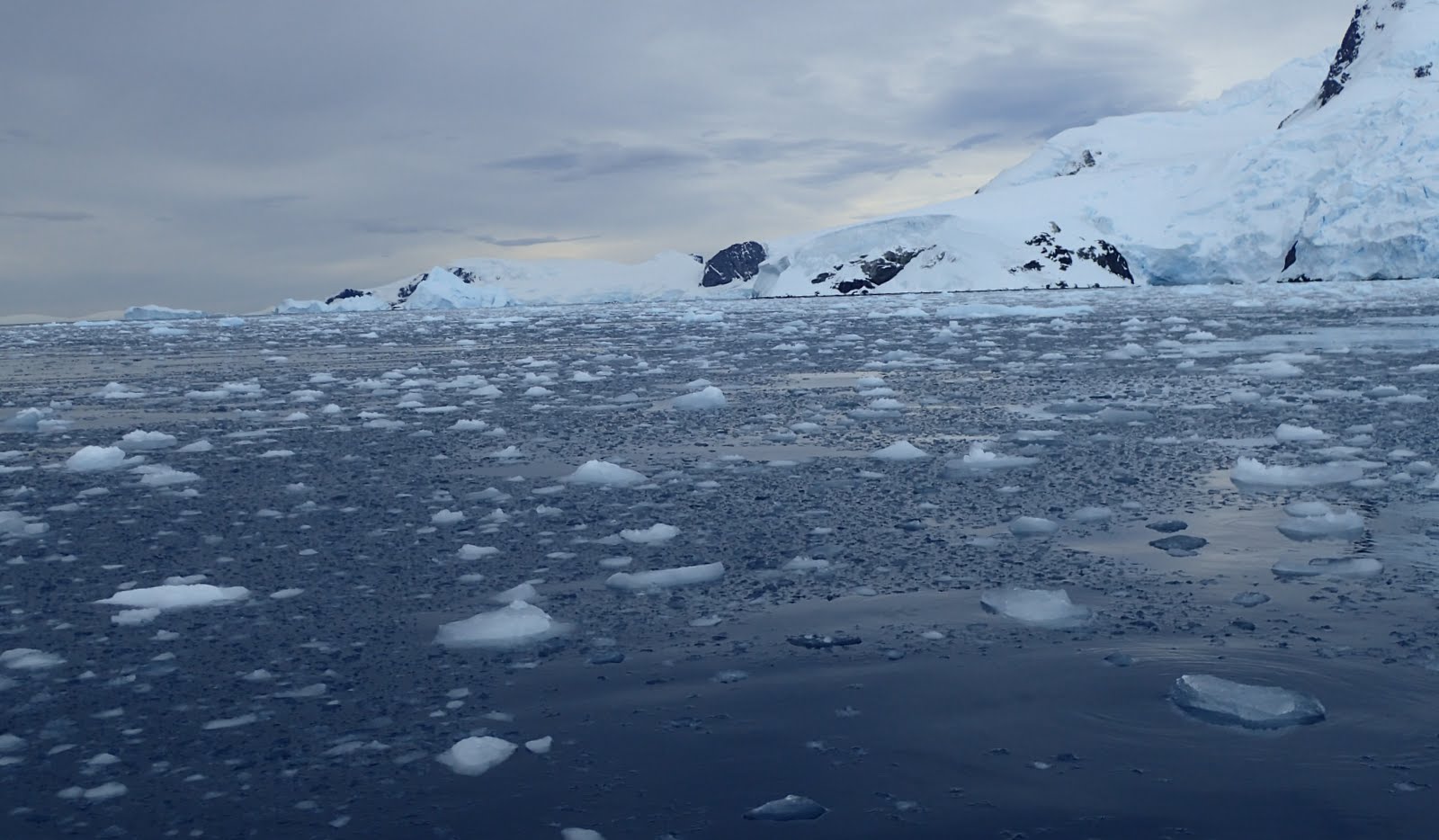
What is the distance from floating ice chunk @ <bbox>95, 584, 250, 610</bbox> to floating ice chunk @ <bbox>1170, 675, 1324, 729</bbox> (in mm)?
3213

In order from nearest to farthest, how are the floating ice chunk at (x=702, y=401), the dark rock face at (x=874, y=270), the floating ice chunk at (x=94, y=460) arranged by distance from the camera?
1. the floating ice chunk at (x=94, y=460)
2. the floating ice chunk at (x=702, y=401)
3. the dark rock face at (x=874, y=270)

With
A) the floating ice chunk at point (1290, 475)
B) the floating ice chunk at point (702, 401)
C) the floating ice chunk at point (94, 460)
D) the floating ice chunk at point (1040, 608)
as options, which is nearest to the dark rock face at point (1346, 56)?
the floating ice chunk at point (702, 401)

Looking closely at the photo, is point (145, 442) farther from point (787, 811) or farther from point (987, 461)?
point (787, 811)

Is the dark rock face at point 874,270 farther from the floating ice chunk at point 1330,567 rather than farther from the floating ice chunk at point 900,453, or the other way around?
the floating ice chunk at point 1330,567

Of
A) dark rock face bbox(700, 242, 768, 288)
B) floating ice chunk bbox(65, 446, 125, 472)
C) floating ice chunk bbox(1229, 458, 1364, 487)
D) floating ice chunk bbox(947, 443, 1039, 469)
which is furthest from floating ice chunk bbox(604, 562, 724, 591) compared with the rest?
dark rock face bbox(700, 242, 768, 288)

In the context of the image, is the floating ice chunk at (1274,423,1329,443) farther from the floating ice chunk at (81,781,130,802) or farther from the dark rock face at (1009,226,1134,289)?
the dark rock face at (1009,226,1134,289)

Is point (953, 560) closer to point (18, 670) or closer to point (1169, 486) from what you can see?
point (1169, 486)

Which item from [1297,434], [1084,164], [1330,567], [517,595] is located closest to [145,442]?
[517,595]

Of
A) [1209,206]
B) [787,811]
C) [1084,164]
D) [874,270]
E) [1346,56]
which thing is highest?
[1346,56]

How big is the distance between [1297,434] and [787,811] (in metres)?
5.72

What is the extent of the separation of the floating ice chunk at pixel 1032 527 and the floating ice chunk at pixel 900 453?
5.77ft

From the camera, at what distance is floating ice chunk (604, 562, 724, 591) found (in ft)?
13.9

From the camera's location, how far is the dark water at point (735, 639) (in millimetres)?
2566

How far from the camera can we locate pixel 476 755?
9.16 feet
